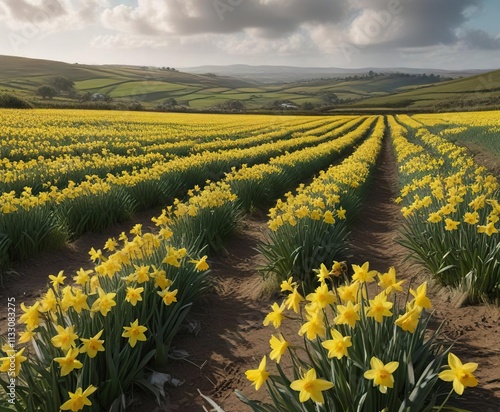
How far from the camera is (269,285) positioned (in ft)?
16.4

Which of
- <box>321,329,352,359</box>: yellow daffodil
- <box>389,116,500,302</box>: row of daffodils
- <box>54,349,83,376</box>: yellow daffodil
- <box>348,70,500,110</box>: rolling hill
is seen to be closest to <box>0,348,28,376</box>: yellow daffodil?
<box>54,349,83,376</box>: yellow daffodil

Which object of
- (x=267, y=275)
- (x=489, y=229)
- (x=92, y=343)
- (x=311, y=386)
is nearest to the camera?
(x=311, y=386)

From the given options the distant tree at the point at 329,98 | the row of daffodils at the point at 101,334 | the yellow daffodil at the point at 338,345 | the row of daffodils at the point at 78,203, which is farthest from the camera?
the distant tree at the point at 329,98

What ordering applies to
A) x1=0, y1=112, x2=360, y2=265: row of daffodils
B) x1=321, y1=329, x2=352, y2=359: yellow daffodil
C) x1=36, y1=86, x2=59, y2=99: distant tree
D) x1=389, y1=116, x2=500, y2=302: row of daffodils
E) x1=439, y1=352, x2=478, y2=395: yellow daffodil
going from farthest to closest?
x1=36, y1=86, x2=59, y2=99: distant tree, x1=0, y1=112, x2=360, y2=265: row of daffodils, x1=389, y1=116, x2=500, y2=302: row of daffodils, x1=321, y1=329, x2=352, y2=359: yellow daffodil, x1=439, y1=352, x2=478, y2=395: yellow daffodil

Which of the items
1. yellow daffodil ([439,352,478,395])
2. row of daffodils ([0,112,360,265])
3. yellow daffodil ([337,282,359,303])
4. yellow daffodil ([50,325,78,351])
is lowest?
row of daffodils ([0,112,360,265])

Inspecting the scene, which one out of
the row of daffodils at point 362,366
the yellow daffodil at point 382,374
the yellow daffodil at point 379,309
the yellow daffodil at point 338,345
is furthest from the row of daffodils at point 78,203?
the yellow daffodil at point 382,374

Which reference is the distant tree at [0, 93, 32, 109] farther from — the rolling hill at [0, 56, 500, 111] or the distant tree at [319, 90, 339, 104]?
the distant tree at [319, 90, 339, 104]

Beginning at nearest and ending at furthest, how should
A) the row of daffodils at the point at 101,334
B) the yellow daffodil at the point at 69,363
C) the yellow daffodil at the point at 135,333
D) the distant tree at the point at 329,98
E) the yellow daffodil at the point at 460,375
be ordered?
the yellow daffodil at the point at 460,375, the yellow daffodil at the point at 69,363, the row of daffodils at the point at 101,334, the yellow daffodil at the point at 135,333, the distant tree at the point at 329,98

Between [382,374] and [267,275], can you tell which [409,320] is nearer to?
[382,374]

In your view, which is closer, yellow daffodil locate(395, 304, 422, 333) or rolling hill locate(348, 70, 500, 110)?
yellow daffodil locate(395, 304, 422, 333)

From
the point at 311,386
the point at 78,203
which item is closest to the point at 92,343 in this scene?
the point at 311,386

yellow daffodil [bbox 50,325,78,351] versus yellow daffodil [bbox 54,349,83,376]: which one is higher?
yellow daffodil [bbox 50,325,78,351]

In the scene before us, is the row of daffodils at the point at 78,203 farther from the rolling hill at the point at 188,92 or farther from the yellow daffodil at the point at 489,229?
the rolling hill at the point at 188,92

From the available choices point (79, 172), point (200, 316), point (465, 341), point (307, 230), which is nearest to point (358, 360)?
point (465, 341)
